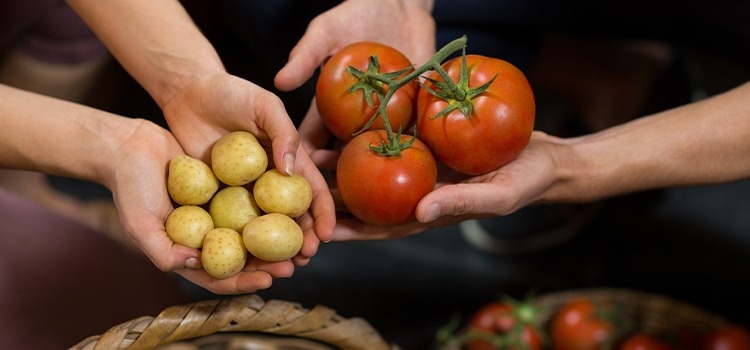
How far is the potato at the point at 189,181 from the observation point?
3.01 ft

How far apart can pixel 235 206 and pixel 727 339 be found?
2.68 ft

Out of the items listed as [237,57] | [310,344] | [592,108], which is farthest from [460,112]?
[237,57]

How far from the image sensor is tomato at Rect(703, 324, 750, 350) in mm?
1238

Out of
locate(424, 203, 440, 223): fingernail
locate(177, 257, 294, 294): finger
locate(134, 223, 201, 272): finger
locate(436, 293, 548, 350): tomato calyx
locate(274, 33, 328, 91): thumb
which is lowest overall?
locate(436, 293, 548, 350): tomato calyx

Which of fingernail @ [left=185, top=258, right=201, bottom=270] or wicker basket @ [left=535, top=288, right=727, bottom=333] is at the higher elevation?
fingernail @ [left=185, top=258, right=201, bottom=270]

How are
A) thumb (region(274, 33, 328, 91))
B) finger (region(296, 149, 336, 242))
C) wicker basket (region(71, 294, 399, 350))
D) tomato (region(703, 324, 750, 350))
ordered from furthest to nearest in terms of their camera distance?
tomato (region(703, 324, 750, 350)) → thumb (region(274, 33, 328, 91)) → finger (region(296, 149, 336, 242)) → wicker basket (region(71, 294, 399, 350))

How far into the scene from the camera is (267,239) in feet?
2.84

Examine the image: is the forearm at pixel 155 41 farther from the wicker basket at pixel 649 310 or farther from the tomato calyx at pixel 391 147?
the wicker basket at pixel 649 310

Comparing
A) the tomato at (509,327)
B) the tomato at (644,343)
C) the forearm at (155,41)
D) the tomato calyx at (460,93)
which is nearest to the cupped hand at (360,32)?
the forearm at (155,41)

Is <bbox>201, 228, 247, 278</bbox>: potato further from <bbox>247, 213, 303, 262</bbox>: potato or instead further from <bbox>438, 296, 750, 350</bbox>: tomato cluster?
<bbox>438, 296, 750, 350</bbox>: tomato cluster

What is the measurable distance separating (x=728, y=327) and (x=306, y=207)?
30.4 inches

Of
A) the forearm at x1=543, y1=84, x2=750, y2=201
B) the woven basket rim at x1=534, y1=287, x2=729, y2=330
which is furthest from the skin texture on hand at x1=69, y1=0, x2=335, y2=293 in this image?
the woven basket rim at x1=534, y1=287, x2=729, y2=330

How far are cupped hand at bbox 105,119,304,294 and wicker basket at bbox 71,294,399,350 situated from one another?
27 millimetres

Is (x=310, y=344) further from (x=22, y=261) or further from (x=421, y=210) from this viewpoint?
(x=22, y=261)
